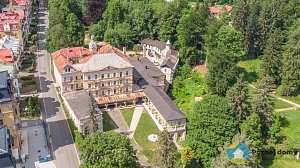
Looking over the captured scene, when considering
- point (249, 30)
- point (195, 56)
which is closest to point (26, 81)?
point (195, 56)

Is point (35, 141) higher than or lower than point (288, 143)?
lower

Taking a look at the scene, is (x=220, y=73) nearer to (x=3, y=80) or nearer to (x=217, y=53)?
(x=217, y=53)

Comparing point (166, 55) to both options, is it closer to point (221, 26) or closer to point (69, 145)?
point (221, 26)

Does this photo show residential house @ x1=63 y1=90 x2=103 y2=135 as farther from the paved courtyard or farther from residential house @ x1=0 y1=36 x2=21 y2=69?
residential house @ x1=0 y1=36 x2=21 y2=69

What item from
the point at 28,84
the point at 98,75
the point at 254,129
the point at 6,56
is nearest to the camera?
the point at 254,129

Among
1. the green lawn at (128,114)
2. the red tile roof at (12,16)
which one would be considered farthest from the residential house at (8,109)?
the red tile roof at (12,16)

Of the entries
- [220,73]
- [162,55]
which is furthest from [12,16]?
[220,73]

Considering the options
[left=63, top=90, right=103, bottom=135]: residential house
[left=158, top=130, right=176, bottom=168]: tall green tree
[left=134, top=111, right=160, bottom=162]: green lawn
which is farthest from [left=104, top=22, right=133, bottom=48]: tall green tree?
[left=158, top=130, right=176, bottom=168]: tall green tree
